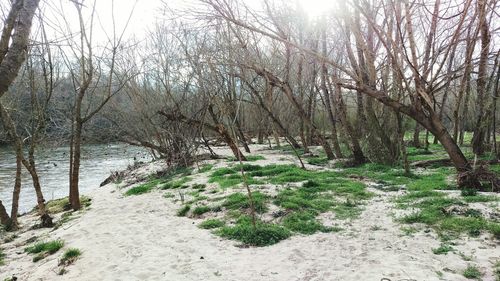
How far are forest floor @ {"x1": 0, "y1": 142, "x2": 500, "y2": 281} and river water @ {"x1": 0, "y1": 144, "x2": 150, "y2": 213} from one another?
4985 millimetres

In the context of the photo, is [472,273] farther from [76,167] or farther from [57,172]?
[57,172]

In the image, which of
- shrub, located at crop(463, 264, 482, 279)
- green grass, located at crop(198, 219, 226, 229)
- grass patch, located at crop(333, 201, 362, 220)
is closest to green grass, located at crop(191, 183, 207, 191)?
green grass, located at crop(198, 219, 226, 229)

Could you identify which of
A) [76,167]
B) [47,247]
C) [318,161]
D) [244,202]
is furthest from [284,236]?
[318,161]

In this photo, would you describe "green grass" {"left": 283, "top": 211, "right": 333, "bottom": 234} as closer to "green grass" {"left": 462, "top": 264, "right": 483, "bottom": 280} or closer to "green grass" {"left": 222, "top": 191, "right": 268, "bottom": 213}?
"green grass" {"left": 222, "top": 191, "right": 268, "bottom": 213}

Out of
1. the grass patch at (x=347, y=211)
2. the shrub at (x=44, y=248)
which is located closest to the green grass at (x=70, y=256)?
the shrub at (x=44, y=248)

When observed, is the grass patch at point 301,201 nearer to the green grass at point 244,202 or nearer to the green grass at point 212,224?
the green grass at point 244,202

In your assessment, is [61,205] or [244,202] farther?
[61,205]

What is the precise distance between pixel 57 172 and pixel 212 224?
15.3m

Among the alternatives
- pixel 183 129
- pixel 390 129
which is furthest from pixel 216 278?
pixel 183 129

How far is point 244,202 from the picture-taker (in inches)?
309

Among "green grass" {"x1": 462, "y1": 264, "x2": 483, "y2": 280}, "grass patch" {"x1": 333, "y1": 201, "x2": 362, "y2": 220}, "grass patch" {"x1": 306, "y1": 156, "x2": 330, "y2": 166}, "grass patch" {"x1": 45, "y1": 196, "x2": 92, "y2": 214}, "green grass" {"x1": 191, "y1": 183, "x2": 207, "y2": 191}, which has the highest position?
"grass patch" {"x1": 306, "y1": 156, "x2": 330, "y2": 166}

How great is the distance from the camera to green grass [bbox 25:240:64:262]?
20.2ft

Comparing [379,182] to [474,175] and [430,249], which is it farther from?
[430,249]

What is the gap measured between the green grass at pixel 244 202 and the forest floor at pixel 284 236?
2 centimetres
